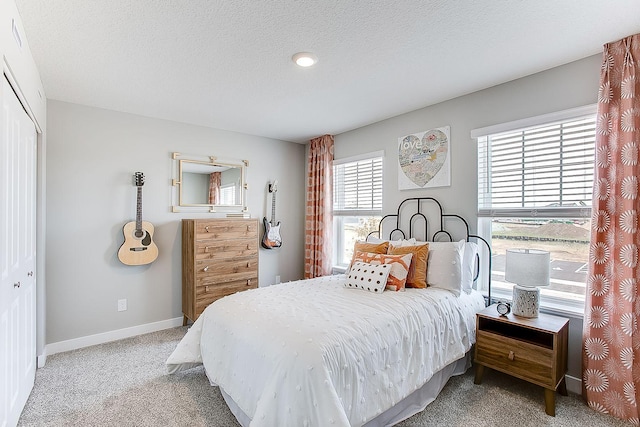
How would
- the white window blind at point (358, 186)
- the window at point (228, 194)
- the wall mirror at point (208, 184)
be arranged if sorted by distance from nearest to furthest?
the wall mirror at point (208, 184)
the white window blind at point (358, 186)
the window at point (228, 194)

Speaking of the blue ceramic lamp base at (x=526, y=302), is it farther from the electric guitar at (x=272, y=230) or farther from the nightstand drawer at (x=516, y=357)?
the electric guitar at (x=272, y=230)

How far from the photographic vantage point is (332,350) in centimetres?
163

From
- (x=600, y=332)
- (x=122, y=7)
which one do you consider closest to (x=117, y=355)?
(x=122, y=7)

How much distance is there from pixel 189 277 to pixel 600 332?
3650 millimetres

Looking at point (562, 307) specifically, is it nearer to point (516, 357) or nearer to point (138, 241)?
point (516, 357)

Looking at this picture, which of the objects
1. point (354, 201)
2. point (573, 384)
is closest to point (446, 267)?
point (573, 384)

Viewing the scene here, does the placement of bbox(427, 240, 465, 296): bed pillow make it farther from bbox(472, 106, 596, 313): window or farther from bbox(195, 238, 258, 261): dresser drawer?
bbox(195, 238, 258, 261): dresser drawer

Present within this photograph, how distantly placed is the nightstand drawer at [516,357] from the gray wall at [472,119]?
0.48m

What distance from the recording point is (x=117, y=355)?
117 inches

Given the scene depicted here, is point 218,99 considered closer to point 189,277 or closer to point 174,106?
point 174,106

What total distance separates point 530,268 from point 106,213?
386cm

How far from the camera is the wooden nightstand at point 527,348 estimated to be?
6.78 feet

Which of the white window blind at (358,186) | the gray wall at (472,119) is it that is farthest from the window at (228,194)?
the gray wall at (472,119)

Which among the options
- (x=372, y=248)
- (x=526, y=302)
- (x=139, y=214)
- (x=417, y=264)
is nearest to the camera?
(x=526, y=302)
